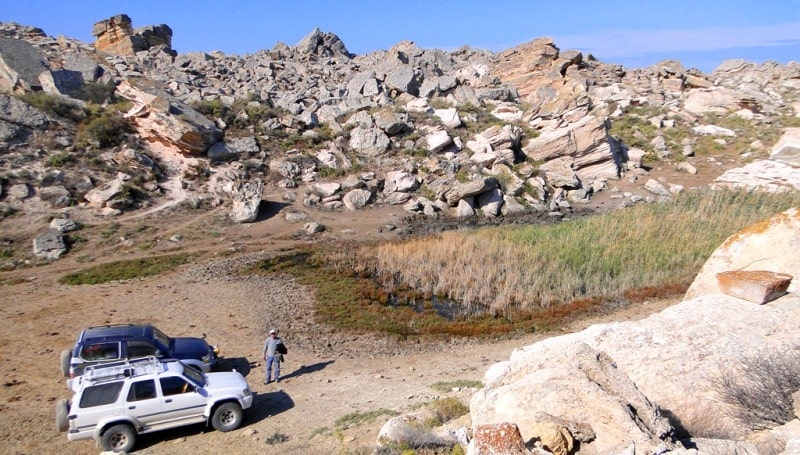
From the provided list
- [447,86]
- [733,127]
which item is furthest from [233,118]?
[733,127]

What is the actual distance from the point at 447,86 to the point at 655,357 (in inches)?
1973

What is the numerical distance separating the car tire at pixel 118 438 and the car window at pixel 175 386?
954mm

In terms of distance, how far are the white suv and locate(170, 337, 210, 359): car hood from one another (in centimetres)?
209

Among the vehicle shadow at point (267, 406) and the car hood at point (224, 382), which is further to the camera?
the vehicle shadow at point (267, 406)

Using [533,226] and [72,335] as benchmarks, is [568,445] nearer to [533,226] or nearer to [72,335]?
[72,335]

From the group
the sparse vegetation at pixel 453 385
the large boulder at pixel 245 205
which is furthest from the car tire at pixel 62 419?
the large boulder at pixel 245 205

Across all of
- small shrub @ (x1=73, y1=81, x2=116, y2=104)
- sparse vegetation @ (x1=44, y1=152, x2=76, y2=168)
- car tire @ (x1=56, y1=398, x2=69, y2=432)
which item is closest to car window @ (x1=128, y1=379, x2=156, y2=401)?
car tire @ (x1=56, y1=398, x2=69, y2=432)

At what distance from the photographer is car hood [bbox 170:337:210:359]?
13.9 metres

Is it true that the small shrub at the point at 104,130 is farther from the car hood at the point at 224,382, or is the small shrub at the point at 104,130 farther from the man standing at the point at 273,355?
the car hood at the point at 224,382

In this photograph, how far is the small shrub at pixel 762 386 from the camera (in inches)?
244

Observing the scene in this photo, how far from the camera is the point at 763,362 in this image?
22.9 feet

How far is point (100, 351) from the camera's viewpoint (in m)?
13.0

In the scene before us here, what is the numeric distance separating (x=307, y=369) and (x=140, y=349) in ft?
14.6

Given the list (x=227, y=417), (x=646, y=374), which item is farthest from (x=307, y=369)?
(x=646, y=374)
